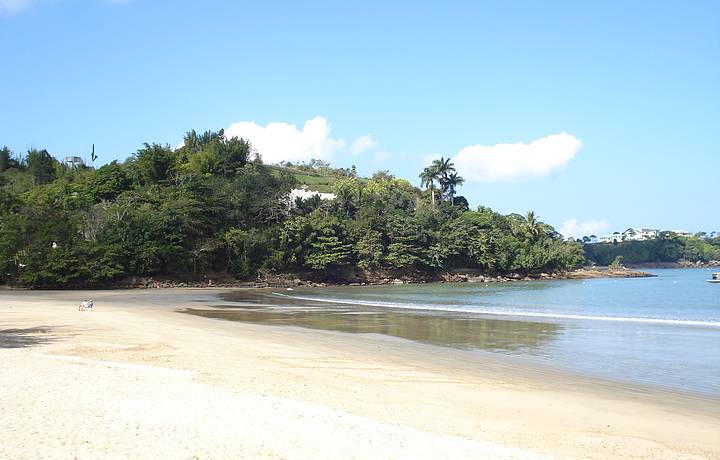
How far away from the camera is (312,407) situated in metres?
9.93

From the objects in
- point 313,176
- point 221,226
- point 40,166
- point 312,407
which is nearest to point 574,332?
point 312,407

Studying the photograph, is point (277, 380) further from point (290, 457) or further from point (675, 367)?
point (675, 367)

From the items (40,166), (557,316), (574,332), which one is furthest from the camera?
(40,166)

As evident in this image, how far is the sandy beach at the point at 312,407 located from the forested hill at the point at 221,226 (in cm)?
4736

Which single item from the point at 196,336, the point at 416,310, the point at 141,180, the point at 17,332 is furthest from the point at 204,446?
the point at 141,180

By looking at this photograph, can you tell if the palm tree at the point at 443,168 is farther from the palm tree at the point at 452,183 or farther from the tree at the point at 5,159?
the tree at the point at 5,159

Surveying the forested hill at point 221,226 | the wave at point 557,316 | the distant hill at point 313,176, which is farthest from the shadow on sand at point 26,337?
the distant hill at point 313,176

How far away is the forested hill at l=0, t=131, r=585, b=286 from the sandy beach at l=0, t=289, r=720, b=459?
47.4m

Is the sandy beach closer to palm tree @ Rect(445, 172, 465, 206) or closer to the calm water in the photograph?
the calm water

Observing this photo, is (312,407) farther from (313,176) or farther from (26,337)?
(313,176)

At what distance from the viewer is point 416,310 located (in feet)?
122

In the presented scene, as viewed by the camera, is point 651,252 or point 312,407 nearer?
point 312,407

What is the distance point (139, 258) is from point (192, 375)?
2193 inches

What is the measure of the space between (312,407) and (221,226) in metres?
68.8
